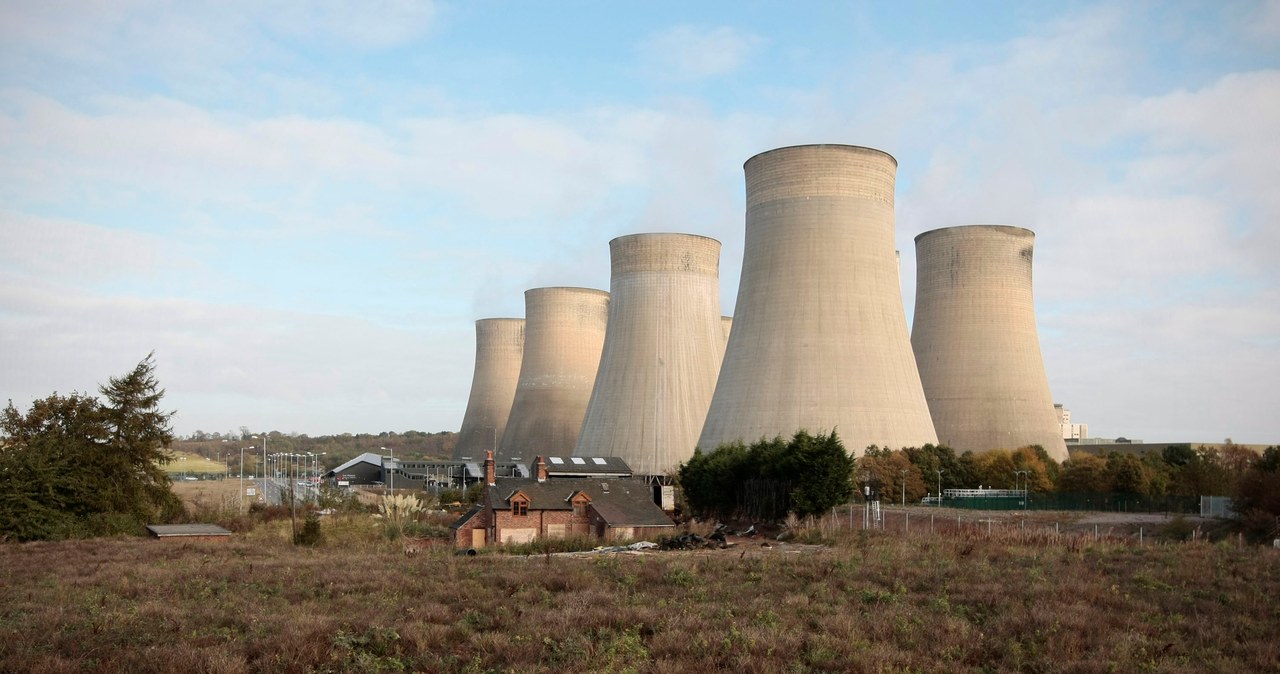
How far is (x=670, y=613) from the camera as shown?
9352mm

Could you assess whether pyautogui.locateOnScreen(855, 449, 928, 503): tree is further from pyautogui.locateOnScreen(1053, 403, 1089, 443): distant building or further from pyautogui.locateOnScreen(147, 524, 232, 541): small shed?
pyautogui.locateOnScreen(1053, 403, 1089, 443): distant building

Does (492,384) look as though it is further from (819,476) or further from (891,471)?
(819,476)

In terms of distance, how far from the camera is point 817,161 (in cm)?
2819

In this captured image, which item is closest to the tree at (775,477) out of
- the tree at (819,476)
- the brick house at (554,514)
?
the tree at (819,476)

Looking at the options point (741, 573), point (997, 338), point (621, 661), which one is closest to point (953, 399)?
point (997, 338)

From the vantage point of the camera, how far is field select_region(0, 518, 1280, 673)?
25.4 feet

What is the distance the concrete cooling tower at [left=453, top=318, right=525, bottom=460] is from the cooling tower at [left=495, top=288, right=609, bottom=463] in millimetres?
6711

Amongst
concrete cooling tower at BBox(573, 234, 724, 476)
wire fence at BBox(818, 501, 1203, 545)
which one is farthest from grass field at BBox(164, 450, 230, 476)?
wire fence at BBox(818, 501, 1203, 545)

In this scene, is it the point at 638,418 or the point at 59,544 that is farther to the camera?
the point at 638,418

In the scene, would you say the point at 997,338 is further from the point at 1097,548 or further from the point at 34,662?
the point at 34,662

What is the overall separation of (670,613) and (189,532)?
608 inches

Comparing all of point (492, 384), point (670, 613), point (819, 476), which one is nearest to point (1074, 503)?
point (819, 476)

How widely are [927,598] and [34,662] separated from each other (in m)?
7.78

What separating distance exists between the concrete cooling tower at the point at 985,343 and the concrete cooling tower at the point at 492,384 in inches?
944
